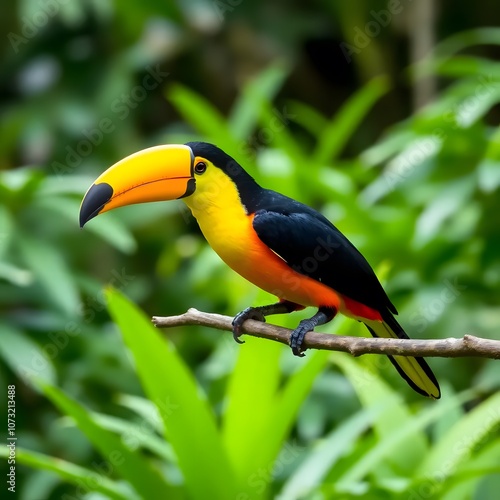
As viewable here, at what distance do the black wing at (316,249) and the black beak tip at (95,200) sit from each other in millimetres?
293

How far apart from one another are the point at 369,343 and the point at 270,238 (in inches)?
10.5

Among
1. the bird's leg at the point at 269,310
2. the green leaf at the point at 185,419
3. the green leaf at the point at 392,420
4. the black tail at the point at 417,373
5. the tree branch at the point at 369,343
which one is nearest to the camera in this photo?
the tree branch at the point at 369,343

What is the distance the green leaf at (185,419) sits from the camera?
1.95 metres

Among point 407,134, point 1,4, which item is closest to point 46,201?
point 407,134

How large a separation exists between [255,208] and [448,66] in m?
1.96

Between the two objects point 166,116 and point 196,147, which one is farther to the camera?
point 166,116

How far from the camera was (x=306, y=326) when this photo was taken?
133 cm

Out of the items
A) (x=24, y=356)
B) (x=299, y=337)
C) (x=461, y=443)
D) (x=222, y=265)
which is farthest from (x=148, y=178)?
(x=222, y=265)

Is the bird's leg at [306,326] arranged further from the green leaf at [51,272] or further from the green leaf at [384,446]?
the green leaf at [51,272]

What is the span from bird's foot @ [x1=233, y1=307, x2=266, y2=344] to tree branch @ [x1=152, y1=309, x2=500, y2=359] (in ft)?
0.03

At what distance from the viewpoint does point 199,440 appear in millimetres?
1978

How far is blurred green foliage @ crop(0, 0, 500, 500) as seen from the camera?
203 centimetres

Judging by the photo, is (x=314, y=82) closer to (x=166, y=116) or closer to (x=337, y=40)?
(x=337, y=40)

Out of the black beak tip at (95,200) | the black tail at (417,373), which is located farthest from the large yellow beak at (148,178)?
the black tail at (417,373)
